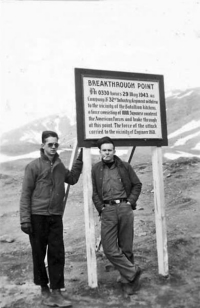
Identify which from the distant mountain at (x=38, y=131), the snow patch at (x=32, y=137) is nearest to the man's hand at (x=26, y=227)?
the distant mountain at (x=38, y=131)

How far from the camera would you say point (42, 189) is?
14.1 feet

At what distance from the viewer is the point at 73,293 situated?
4551 millimetres

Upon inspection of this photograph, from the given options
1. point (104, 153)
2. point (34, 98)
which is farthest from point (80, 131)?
point (34, 98)

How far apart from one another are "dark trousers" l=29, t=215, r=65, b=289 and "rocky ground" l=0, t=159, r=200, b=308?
13.2 inches

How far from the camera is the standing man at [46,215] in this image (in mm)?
4215

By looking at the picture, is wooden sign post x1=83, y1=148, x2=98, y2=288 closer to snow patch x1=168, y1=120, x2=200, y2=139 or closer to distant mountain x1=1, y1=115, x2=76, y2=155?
snow patch x1=168, y1=120, x2=200, y2=139

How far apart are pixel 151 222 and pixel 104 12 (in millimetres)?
34110

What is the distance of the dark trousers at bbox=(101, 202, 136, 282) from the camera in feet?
14.5

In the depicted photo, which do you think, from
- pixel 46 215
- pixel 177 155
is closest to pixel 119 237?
pixel 46 215

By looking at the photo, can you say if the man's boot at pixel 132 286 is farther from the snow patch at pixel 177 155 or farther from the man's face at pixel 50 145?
the snow patch at pixel 177 155

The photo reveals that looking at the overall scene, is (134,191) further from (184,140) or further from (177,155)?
(184,140)

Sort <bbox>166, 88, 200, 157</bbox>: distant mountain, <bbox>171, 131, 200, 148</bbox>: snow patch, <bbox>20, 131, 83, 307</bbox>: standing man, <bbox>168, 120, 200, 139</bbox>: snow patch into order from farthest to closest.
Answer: <bbox>168, 120, 200, 139</bbox>: snow patch < <bbox>171, 131, 200, 148</bbox>: snow patch < <bbox>166, 88, 200, 157</bbox>: distant mountain < <bbox>20, 131, 83, 307</bbox>: standing man

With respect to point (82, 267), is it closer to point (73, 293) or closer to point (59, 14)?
point (73, 293)

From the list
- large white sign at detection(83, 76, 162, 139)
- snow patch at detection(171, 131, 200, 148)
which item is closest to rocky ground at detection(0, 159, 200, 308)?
large white sign at detection(83, 76, 162, 139)
